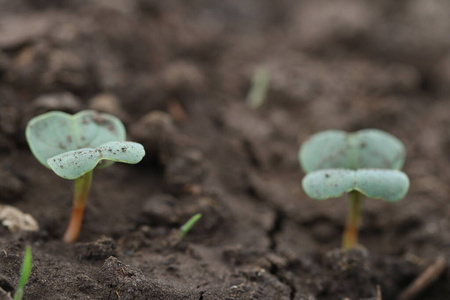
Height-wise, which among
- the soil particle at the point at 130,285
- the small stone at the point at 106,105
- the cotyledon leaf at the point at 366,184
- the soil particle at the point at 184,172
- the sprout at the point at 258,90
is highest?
the sprout at the point at 258,90

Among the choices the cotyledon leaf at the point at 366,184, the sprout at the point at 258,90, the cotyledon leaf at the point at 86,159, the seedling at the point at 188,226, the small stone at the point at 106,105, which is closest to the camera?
the cotyledon leaf at the point at 86,159

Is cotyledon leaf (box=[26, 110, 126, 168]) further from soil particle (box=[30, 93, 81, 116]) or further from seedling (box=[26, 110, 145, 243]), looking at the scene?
soil particle (box=[30, 93, 81, 116])

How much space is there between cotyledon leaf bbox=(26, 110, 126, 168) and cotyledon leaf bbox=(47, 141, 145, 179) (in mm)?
235

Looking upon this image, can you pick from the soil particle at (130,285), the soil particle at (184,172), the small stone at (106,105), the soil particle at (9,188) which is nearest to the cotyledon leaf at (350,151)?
the soil particle at (184,172)

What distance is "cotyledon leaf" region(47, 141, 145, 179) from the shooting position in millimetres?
1421

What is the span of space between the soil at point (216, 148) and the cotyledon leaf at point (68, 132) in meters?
0.26

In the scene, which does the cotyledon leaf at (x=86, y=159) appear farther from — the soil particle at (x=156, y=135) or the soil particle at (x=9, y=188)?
the soil particle at (x=156, y=135)

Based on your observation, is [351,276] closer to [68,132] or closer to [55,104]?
[68,132]

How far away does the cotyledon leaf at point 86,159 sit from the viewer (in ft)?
4.66

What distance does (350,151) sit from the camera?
6.40ft

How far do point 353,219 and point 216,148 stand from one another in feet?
2.52

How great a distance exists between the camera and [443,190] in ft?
7.80

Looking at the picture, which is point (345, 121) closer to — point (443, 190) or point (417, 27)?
point (443, 190)

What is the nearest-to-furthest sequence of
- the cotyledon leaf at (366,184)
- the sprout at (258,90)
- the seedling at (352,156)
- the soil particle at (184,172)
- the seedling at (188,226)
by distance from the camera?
the cotyledon leaf at (366,184) < the seedling at (188,226) < the seedling at (352,156) < the soil particle at (184,172) < the sprout at (258,90)
